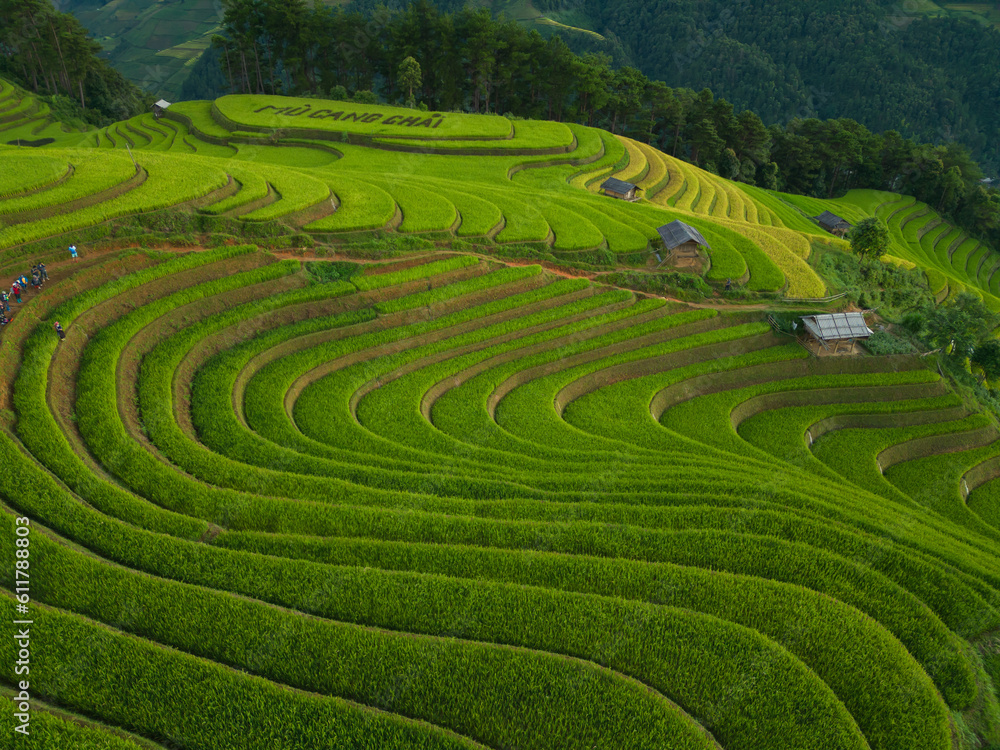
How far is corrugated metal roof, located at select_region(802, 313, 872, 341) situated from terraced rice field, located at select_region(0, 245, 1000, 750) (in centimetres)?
866

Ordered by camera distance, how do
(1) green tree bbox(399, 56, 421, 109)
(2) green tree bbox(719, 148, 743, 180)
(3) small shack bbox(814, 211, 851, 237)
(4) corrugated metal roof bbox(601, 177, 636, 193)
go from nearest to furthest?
(4) corrugated metal roof bbox(601, 177, 636, 193) → (1) green tree bbox(399, 56, 421, 109) → (3) small shack bbox(814, 211, 851, 237) → (2) green tree bbox(719, 148, 743, 180)

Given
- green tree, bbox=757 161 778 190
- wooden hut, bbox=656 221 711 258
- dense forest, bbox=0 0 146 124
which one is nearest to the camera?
wooden hut, bbox=656 221 711 258

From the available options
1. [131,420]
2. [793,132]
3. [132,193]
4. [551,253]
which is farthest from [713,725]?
[793,132]

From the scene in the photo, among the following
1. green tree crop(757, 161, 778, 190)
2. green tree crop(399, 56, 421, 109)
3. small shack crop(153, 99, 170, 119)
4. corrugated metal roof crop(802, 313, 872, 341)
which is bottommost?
corrugated metal roof crop(802, 313, 872, 341)

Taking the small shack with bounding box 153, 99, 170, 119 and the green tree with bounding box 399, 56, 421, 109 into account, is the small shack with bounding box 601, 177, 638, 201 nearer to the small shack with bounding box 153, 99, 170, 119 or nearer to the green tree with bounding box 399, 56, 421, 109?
the green tree with bounding box 399, 56, 421, 109

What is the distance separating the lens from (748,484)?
57.9 feet

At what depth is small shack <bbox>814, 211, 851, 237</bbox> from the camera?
66.6 meters

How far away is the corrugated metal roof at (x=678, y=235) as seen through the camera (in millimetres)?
35719

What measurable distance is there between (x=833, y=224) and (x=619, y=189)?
36.4 metres

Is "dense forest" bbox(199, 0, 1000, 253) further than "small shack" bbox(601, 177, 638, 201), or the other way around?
"dense forest" bbox(199, 0, 1000, 253)

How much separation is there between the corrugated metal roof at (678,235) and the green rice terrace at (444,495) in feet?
4.90

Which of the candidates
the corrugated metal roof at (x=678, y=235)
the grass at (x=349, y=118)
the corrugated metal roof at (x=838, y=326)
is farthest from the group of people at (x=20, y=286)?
the grass at (x=349, y=118)

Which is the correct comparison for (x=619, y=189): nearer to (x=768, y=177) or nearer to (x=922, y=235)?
(x=768, y=177)

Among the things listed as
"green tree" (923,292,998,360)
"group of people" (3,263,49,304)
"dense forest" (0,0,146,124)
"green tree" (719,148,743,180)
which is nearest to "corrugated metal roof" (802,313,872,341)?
"green tree" (923,292,998,360)
